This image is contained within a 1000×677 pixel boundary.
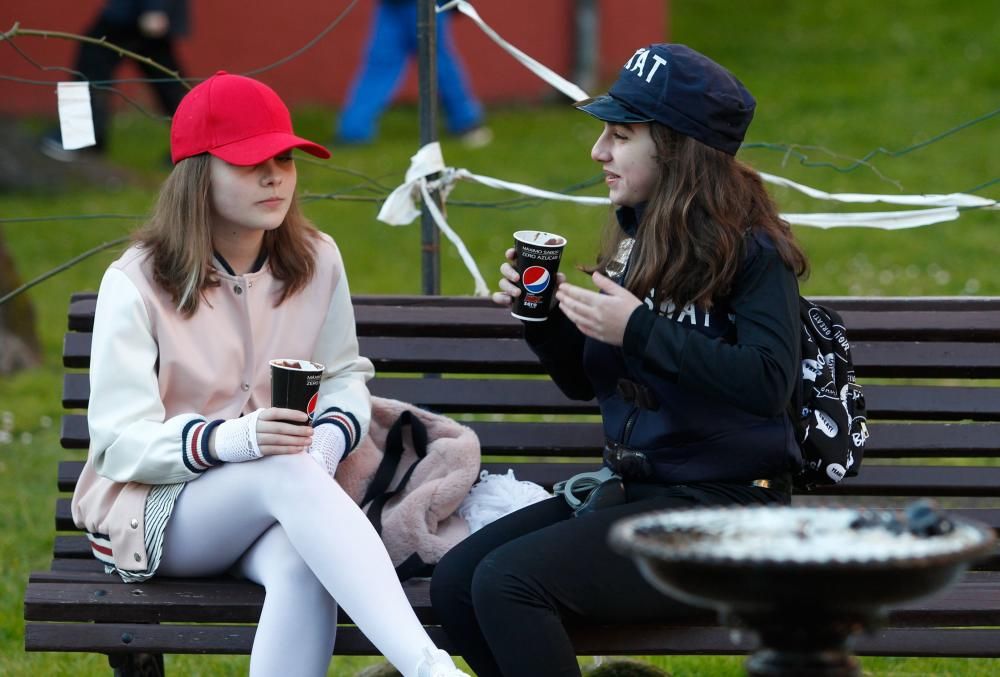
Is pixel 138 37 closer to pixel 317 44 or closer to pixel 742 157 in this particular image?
pixel 317 44

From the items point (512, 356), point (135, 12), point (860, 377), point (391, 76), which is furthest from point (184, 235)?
point (391, 76)

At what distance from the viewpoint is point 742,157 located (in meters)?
7.64

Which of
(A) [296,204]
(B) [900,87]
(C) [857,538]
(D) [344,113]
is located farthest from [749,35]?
(C) [857,538]

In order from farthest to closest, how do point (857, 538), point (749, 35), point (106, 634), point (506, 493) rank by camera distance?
point (749, 35)
point (506, 493)
point (106, 634)
point (857, 538)

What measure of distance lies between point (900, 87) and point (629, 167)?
363 inches

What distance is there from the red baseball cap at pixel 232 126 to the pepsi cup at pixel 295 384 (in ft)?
1.76

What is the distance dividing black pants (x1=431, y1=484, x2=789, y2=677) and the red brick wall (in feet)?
30.0

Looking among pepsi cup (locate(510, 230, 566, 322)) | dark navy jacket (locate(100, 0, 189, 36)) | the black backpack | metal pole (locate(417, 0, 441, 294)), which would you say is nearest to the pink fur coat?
pepsi cup (locate(510, 230, 566, 322))

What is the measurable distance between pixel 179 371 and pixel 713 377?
119 centimetres

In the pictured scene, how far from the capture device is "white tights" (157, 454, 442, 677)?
10.1 feet

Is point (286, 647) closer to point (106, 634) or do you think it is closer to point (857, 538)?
point (106, 634)

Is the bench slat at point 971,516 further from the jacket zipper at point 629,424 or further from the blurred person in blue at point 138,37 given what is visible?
the blurred person in blue at point 138,37

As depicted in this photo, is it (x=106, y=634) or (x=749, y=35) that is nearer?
(x=106, y=634)

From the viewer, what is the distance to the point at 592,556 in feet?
10.1
